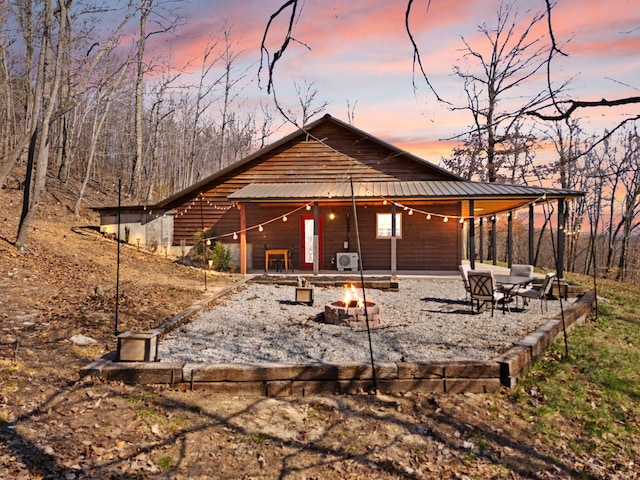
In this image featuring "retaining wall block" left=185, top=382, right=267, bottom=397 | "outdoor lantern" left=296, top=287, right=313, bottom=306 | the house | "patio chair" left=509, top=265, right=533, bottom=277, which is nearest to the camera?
"retaining wall block" left=185, top=382, right=267, bottom=397

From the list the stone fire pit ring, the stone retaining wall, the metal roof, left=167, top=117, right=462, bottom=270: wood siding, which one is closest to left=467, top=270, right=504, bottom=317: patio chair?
the stone fire pit ring

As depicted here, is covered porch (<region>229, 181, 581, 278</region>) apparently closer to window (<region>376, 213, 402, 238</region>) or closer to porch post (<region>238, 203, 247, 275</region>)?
window (<region>376, 213, 402, 238</region>)

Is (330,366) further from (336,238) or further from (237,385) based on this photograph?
(336,238)

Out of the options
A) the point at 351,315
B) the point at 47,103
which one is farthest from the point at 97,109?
the point at 351,315

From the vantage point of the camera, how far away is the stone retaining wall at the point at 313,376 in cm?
513

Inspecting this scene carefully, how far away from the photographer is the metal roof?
15.0m

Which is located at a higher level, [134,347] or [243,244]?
[243,244]

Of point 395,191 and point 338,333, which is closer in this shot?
point 338,333

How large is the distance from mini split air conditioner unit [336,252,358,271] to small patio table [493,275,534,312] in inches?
283

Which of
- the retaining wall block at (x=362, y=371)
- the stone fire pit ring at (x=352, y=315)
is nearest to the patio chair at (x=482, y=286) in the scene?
the stone fire pit ring at (x=352, y=315)

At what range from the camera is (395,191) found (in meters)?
16.0

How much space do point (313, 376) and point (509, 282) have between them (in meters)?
6.92

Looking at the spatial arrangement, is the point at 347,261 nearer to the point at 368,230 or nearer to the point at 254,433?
the point at 368,230

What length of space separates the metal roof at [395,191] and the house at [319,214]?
211mm
